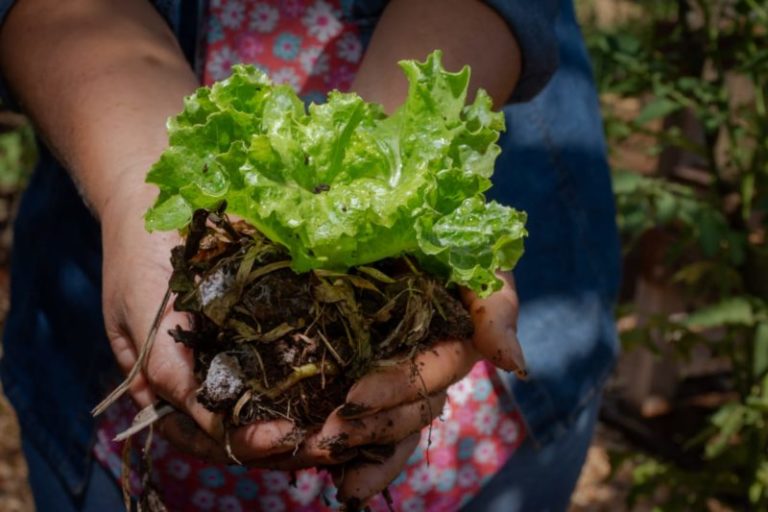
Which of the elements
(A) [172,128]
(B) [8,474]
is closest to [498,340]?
(A) [172,128]

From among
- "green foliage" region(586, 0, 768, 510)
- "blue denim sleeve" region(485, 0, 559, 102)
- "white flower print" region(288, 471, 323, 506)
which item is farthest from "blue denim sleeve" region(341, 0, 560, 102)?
"green foliage" region(586, 0, 768, 510)

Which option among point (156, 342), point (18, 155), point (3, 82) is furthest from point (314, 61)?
point (18, 155)

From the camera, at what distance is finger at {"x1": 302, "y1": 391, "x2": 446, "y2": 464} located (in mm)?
1376

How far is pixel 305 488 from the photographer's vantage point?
6.01ft

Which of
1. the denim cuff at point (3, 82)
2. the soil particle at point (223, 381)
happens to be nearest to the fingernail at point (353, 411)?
the soil particle at point (223, 381)

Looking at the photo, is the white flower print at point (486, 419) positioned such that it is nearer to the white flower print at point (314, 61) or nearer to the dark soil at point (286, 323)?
the dark soil at point (286, 323)

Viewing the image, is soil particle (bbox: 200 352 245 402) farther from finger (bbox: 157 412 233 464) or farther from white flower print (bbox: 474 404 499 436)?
white flower print (bbox: 474 404 499 436)

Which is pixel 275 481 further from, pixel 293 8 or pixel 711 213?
pixel 711 213

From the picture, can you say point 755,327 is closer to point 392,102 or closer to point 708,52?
point 708,52

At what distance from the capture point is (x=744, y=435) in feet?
10.6

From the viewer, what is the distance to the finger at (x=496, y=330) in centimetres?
147

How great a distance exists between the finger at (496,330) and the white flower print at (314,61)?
0.55 meters

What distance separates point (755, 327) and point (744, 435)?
409 millimetres

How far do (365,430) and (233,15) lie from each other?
0.85 m
